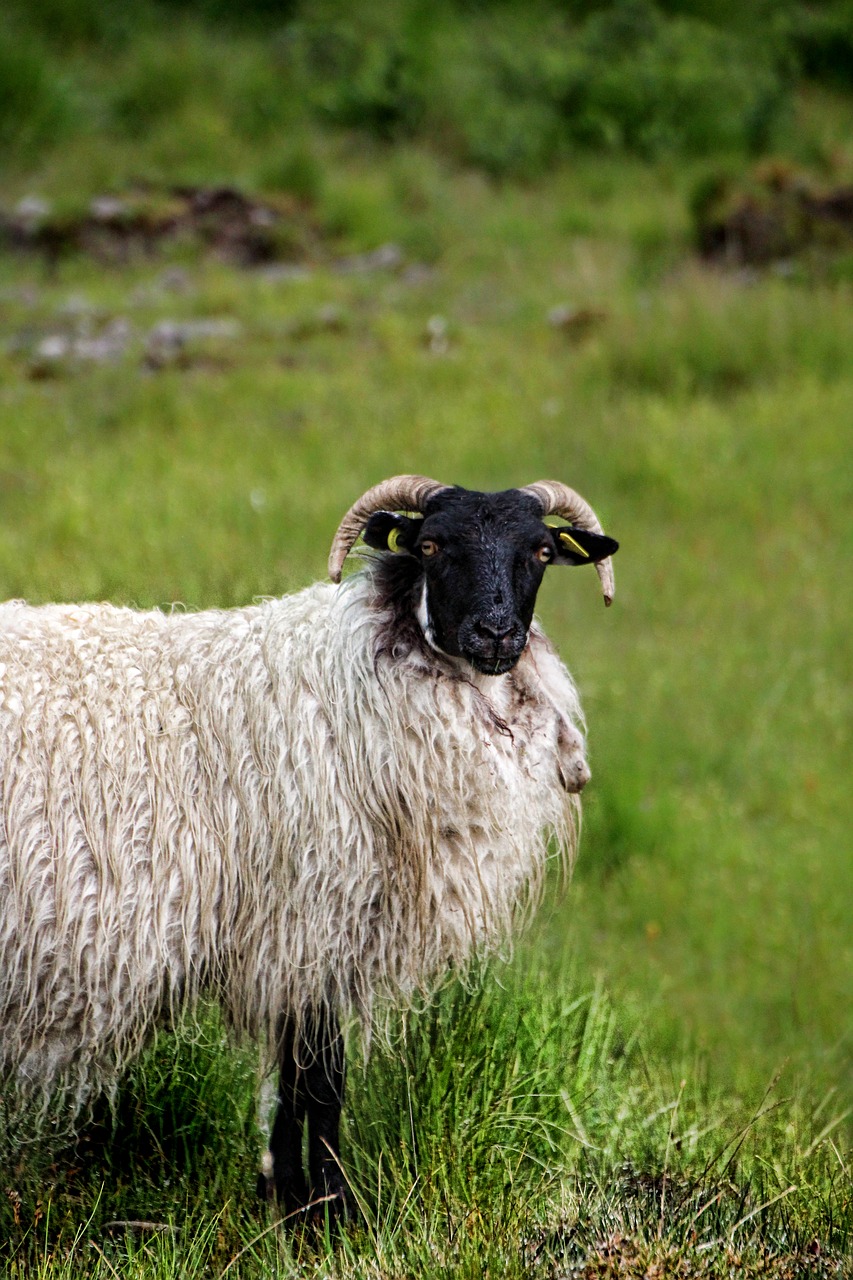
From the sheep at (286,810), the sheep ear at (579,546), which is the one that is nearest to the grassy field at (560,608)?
the sheep at (286,810)

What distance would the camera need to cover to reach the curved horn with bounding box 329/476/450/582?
412cm

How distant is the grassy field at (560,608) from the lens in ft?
12.3

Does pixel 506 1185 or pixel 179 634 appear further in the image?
pixel 179 634

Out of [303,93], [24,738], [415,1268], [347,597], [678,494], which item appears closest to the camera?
[415,1268]

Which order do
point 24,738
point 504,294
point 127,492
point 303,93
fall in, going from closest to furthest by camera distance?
point 24,738
point 127,492
point 504,294
point 303,93

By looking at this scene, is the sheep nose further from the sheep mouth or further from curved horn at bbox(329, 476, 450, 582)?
curved horn at bbox(329, 476, 450, 582)

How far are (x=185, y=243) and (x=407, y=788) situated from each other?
1224cm

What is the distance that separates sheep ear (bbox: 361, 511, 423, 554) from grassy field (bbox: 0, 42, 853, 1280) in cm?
138

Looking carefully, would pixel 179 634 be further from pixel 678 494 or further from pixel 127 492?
pixel 678 494

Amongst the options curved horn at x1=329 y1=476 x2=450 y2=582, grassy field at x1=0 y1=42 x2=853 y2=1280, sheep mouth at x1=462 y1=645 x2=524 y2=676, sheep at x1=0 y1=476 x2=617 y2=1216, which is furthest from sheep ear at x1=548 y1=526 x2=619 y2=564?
grassy field at x1=0 y1=42 x2=853 y2=1280

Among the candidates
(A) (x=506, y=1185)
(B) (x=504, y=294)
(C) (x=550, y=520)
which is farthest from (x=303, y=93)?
(A) (x=506, y=1185)

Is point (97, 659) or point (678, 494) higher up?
point (97, 659)

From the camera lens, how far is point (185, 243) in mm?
14969

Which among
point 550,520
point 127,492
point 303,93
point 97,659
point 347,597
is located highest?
point 303,93
